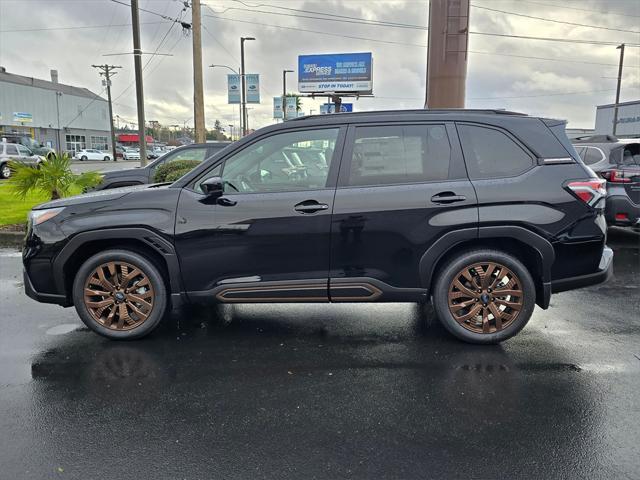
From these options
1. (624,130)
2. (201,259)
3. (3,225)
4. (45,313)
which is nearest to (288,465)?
(201,259)

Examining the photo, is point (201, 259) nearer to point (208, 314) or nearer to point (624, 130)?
point (208, 314)

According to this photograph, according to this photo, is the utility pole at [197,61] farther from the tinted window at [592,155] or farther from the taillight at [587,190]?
the taillight at [587,190]

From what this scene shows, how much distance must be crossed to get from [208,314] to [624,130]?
57581 mm

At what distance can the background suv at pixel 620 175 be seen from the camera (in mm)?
7816

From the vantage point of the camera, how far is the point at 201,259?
415cm

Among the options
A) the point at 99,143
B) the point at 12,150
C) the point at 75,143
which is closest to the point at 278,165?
the point at 12,150

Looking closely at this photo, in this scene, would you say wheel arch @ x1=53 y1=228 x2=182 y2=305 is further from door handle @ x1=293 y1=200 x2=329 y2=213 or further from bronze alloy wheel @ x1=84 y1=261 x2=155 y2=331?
door handle @ x1=293 y1=200 x2=329 y2=213

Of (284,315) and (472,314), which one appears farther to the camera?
(284,315)

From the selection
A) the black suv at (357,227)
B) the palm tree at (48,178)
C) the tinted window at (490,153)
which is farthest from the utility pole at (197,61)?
the tinted window at (490,153)

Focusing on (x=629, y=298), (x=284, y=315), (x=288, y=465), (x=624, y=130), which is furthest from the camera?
(x=624, y=130)

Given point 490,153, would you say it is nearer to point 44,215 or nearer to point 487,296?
point 487,296

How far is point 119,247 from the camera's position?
4297mm

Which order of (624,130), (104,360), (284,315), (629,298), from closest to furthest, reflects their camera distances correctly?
(104,360), (284,315), (629,298), (624,130)

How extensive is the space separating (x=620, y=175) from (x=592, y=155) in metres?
0.73
